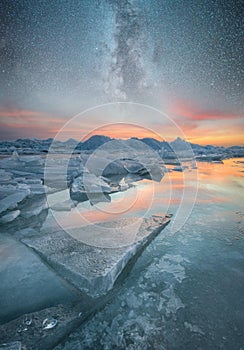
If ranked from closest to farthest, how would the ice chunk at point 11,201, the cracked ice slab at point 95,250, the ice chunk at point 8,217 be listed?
1. the cracked ice slab at point 95,250
2. the ice chunk at point 8,217
3. the ice chunk at point 11,201

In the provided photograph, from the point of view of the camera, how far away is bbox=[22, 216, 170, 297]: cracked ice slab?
4.92ft

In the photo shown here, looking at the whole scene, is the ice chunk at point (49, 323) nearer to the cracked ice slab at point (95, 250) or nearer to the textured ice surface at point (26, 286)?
the textured ice surface at point (26, 286)

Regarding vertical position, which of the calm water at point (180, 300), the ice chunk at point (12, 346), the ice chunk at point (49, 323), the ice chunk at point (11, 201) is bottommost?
the calm water at point (180, 300)

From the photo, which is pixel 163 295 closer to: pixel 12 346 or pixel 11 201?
pixel 12 346

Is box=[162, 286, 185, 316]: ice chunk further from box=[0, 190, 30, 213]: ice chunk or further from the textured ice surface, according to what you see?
box=[0, 190, 30, 213]: ice chunk

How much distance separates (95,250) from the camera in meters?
1.88

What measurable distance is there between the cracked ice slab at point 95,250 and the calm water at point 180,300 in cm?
14

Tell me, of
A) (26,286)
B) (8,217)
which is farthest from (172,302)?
(8,217)

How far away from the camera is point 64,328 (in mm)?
1155

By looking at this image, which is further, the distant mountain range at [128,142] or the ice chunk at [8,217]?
the distant mountain range at [128,142]

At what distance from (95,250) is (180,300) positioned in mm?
933

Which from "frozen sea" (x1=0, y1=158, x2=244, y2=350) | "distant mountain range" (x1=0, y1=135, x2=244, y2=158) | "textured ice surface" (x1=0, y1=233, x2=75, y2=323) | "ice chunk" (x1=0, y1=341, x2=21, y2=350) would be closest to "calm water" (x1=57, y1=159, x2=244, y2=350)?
"frozen sea" (x1=0, y1=158, x2=244, y2=350)

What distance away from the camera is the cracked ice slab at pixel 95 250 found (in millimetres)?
1500

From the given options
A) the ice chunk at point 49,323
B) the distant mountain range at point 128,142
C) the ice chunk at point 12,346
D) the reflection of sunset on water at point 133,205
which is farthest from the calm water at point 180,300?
the distant mountain range at point 128,142
